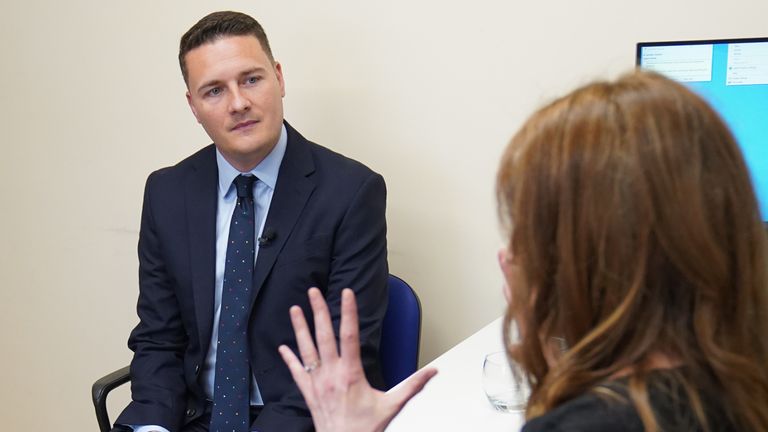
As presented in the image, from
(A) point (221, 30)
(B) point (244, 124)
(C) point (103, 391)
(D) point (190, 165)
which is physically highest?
(A) point (221, 30)

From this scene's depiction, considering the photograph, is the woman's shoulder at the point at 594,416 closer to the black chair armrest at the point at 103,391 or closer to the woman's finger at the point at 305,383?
the woman's finger at the point at 305,383

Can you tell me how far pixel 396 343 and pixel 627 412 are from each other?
1191 mm

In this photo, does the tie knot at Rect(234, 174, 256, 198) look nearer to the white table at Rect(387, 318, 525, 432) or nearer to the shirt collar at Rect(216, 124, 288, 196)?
the shirt collar at Rect(216, 124, 288, 196)

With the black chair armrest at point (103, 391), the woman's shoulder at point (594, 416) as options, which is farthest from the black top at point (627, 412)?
the black chair armrest at point (103, 391)

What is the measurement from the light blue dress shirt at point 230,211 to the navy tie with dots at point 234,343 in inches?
1.4

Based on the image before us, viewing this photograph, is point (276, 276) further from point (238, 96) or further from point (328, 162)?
point (238, 96)

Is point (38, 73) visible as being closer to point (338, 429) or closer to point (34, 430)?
point (34, 430)

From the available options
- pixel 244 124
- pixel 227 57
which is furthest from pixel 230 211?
pixel 227 57

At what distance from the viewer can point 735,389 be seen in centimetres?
78

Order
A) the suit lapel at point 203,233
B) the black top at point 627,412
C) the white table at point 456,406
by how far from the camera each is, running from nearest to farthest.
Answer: the black top at point 627,412 → the white table at point 456,406 → the suit lapel at point 203,233

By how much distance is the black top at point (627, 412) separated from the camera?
0.75 m

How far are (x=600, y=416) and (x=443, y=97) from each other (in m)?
1.51

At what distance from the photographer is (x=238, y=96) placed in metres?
1.89

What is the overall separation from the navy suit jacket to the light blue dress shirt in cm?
2
